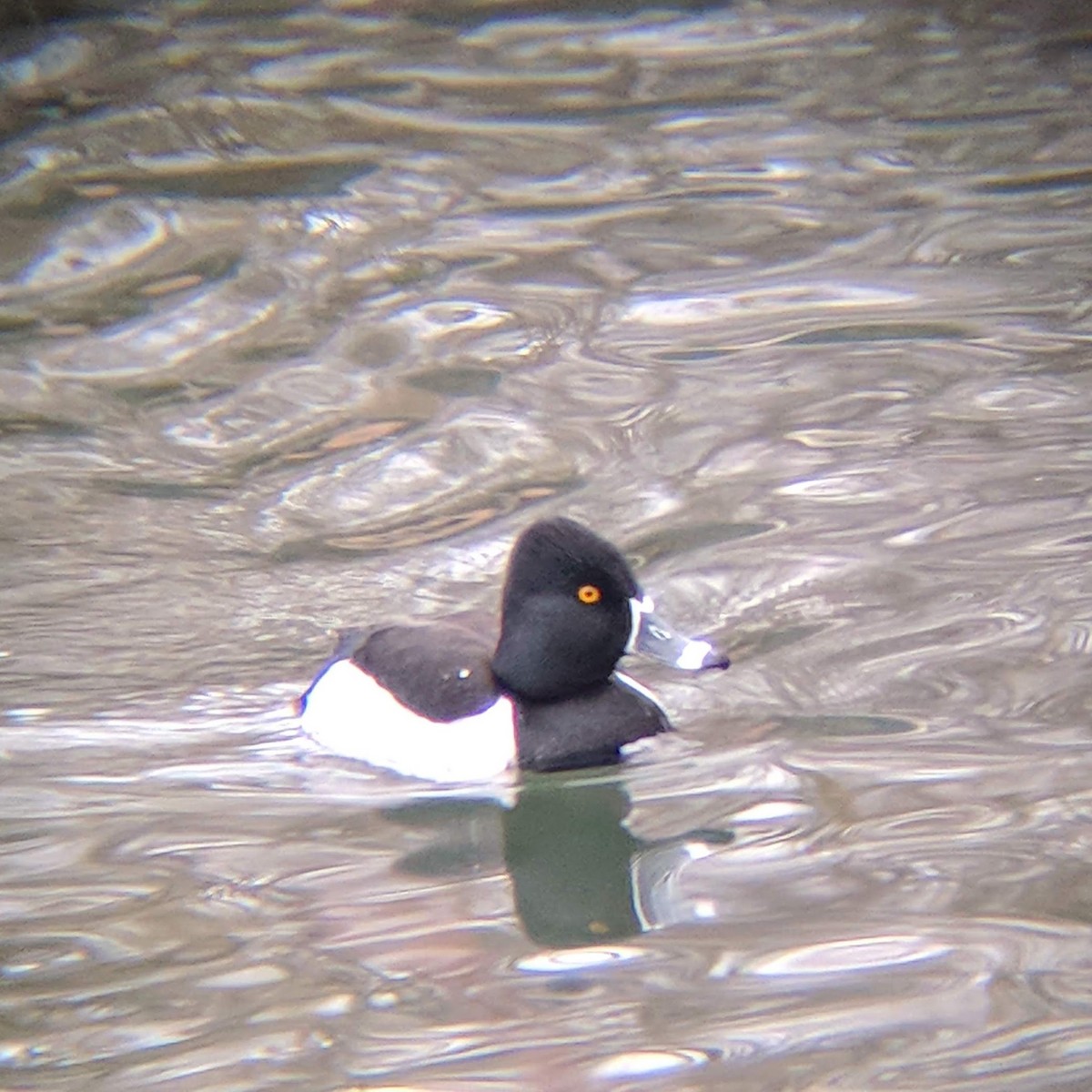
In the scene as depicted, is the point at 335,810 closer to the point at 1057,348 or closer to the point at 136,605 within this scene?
the point at 136,605

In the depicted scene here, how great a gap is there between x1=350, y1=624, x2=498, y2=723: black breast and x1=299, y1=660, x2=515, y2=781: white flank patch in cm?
3

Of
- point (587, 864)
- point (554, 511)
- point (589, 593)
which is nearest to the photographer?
point (587, 864)

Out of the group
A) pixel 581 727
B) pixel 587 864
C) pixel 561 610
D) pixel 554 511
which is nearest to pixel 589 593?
pixel 561 610

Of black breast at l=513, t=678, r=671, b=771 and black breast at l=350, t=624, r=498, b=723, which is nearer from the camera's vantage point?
black breast at l=513, t=678, r=671, b=771

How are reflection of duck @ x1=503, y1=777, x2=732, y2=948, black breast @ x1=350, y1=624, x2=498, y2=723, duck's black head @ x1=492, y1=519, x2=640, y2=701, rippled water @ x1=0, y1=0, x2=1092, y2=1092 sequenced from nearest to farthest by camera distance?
rippled water @ x1=0, y1=0, x2=1092, y2=1092, reflection of duck @ x1=503, y1=777, x2=732, y2=948, duck's black head @ x1=492, y1=519, x2=640, y2=701, black breast @ x1=350, y1=624, x2=498, y2=723

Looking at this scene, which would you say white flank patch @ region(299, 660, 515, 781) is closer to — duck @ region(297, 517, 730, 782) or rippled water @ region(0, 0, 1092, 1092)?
duck @ region(297, 517, 730, 782)

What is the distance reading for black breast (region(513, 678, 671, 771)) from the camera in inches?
241

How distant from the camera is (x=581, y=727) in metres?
6.14

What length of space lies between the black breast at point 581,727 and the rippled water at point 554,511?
0.09m

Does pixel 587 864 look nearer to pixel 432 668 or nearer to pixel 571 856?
pixel 571 856

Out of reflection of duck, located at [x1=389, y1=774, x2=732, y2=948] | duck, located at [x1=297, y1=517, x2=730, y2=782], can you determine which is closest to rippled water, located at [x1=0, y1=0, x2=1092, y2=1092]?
reflection of duck, located at [x1=389, y1=774, x2=732, y2=948]

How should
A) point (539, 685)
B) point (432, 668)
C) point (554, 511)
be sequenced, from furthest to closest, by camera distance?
point (554, 511), point (432, 668), point (539, 685)

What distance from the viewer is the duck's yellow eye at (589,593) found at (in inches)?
239

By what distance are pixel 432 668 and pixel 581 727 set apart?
546 millimetres
